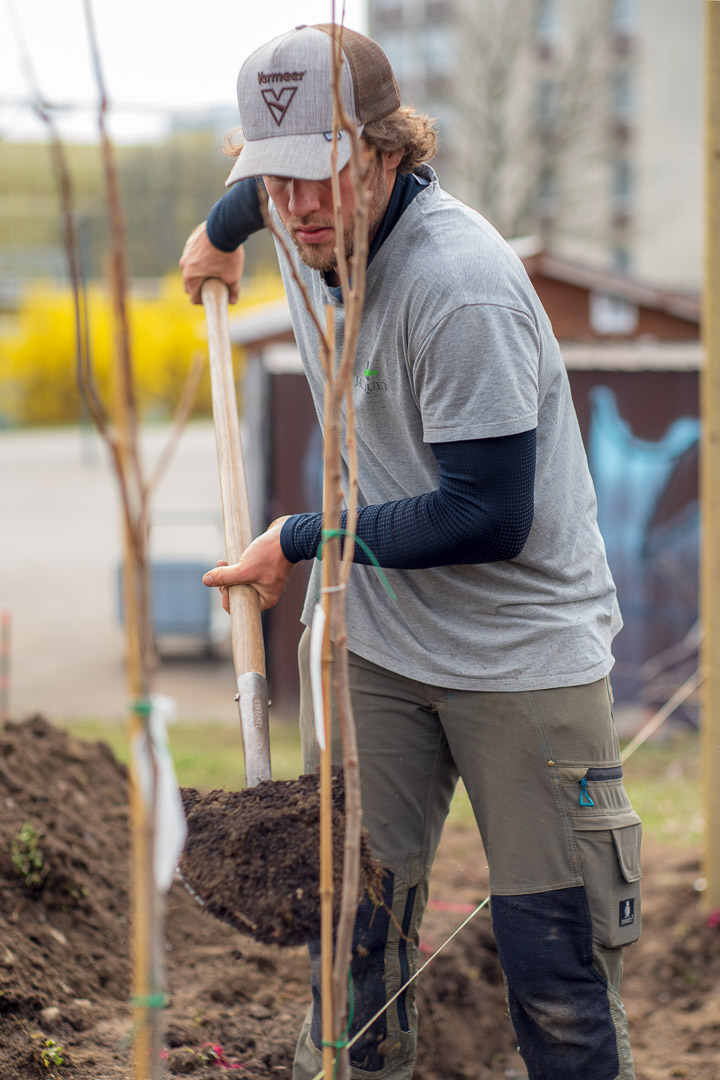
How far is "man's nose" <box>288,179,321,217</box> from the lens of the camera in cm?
184

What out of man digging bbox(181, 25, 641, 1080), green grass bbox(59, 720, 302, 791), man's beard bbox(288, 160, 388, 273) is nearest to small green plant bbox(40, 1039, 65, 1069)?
man digging bbox(181, 25, 641, 1080)

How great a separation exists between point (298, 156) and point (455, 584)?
825 millimetres

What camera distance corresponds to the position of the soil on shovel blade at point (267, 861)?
1668 millimetres

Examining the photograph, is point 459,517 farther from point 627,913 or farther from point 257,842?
point 627,913

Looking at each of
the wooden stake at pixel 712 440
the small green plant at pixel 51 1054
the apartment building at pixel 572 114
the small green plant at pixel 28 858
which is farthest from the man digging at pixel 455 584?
the apartment building at pixel 572 114

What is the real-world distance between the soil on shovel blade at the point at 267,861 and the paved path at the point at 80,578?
5.07ft

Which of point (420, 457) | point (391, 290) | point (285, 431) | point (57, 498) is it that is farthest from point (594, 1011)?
point (57, 498)

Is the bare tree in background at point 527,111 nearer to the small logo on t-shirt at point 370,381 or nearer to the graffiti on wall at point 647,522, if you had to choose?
the graffiti on wall at point 647,522

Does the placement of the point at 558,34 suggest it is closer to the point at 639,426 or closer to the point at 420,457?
the point at 639,426

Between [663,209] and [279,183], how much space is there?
1745 inches

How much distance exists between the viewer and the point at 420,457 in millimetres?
2037

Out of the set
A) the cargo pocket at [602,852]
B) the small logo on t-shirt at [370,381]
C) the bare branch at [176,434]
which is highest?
the bare branch at [176,434]

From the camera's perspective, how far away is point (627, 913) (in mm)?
2059

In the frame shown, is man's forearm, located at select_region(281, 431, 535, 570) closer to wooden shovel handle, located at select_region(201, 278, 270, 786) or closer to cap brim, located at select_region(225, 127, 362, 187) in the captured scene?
wooden shovel handle, located at select_region(201, 278, 270, 786)
